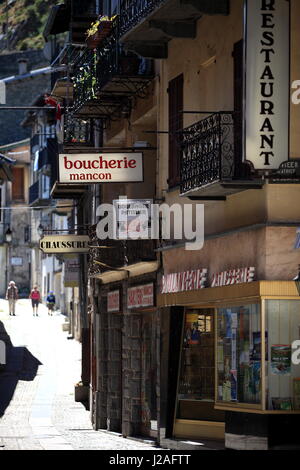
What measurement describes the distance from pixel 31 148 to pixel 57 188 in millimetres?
45421

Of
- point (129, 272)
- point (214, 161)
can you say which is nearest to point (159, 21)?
point (214, 161)

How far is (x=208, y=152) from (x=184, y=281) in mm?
3177

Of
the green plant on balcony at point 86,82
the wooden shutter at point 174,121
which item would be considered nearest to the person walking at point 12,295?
the green plant on balcony at point 86,82

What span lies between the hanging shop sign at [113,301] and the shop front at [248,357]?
610cm

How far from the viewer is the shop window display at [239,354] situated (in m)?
17.7

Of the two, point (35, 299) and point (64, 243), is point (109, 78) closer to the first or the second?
point (64, 243)

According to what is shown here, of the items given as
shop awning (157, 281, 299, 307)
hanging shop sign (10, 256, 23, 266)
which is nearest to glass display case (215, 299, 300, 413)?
shop awning (157, 281, 299, 307)

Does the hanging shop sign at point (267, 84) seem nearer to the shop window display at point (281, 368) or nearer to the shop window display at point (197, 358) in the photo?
the shop window display at point (281, 368)

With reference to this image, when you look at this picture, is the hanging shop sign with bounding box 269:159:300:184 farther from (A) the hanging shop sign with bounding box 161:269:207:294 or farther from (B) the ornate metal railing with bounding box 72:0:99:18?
(B) the ornate metal railing with bounding box 72:0:99:18

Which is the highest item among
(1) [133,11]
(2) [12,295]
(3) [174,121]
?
(1) [133,11]

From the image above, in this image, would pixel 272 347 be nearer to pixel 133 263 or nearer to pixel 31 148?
pixel 133 263

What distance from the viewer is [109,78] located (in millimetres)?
24328

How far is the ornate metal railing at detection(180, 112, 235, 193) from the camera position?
17.8 meters
